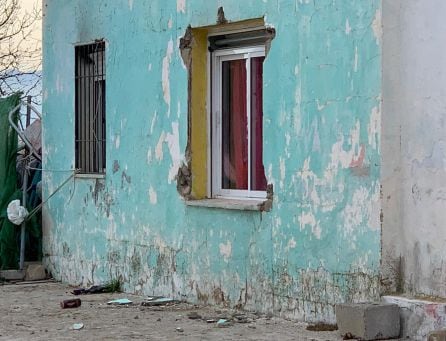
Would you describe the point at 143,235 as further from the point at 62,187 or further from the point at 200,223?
the point at 62,187

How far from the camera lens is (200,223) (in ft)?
32.8

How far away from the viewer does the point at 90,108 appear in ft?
40.1

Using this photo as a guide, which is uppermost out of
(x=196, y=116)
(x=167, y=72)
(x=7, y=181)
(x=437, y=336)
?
(x=167, y=72)

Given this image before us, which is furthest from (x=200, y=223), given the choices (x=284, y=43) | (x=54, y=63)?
(x=54, y=63)

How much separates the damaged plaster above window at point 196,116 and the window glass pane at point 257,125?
0.57m

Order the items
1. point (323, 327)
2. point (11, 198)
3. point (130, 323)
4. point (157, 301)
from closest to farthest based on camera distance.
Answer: point (323, 327) → point (130, 323) → point (157, 301) → point (11, 198)

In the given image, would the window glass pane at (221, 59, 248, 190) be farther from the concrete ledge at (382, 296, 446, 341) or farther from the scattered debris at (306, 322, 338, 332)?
the concrete ledge at (382, 296, 446, 341)

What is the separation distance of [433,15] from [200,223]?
3406 mm

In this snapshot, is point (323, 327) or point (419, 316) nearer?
point (419, 316)

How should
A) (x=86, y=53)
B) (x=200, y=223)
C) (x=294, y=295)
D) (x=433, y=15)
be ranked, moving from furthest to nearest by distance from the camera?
(x=86, y=53), (x=200, y=223), (x=294, y=295), (x=433, y=15)

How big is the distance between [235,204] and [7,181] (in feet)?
15.4

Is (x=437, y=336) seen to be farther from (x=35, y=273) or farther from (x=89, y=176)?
(x=35, y=273)

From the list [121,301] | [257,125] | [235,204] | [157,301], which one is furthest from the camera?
[121,301]

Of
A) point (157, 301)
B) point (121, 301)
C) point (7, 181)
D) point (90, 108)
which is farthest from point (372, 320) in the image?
point (7, 181)
